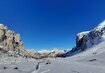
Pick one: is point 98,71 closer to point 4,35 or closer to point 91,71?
point 91,71

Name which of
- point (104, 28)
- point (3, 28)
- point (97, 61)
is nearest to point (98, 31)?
point (104, 28)

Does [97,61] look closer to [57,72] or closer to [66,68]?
[66,68]

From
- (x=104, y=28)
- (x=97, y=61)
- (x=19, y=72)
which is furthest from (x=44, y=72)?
(x=104, y=28)

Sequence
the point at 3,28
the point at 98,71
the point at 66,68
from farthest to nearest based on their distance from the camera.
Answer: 1. the point at 3,28
2. the point at 66,68
3. the point at 98,71

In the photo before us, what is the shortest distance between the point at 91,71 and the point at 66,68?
182cm

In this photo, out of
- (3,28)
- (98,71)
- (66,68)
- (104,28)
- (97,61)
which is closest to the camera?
(98,71)

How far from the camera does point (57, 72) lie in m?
12.8

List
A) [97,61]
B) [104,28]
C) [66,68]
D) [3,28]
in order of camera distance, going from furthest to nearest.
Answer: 1. [3,28]
2. [104,28]
3. [97,61]
4. [66,68]

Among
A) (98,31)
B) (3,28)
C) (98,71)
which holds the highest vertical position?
(3,28)

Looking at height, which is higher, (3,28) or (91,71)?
(3,28)

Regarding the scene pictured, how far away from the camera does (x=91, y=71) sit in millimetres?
12602

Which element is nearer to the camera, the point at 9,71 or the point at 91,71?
the point at 91,71

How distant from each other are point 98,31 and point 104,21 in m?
8.67

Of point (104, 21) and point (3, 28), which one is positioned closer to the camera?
point (104, 21)
